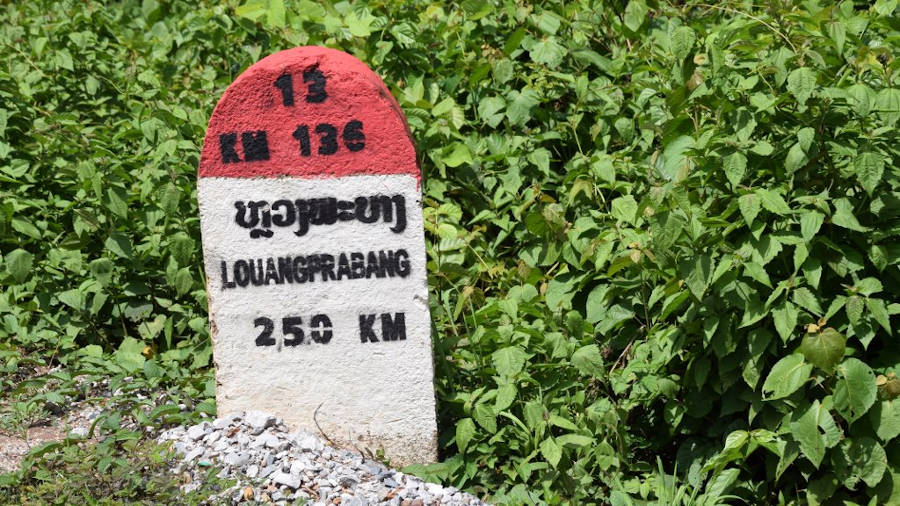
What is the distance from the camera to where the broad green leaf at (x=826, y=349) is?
10.5 feet

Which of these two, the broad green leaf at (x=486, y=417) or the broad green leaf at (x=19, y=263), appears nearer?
the broad green leaf at (x=486, y=417)

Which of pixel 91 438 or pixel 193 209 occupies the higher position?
pixel 193 209

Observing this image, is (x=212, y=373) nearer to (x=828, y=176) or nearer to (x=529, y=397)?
(x=529, y=397)

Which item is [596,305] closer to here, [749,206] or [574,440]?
[574,440]

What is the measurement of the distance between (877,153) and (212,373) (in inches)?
109

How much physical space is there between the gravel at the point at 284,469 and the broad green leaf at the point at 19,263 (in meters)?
1.17

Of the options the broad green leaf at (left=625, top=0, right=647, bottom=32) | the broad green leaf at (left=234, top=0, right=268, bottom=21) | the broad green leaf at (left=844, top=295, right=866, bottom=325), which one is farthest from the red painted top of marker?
the broad green leaf at (left=625, top=0, right=647, bottom=32)

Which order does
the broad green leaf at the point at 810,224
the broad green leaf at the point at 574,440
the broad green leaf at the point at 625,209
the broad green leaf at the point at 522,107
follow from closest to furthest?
the broad green leaf at the point at 810,224, the broad green leaf at the point at 574,440, the broad green leaf at the point at 625,209, the broad green leaf at the point at 522,107

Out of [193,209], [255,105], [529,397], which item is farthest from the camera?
[193,209]

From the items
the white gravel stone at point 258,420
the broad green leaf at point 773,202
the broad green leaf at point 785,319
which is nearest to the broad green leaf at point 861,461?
the broad green leaf at point 785,319

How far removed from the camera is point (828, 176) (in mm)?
3611

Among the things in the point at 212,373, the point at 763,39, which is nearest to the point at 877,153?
the point at 763,39

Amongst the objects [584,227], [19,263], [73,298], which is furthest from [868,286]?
[19,263]

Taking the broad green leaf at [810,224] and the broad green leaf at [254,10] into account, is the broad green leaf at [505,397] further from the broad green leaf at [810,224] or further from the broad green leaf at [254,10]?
the broad green leaf at [254,10]
